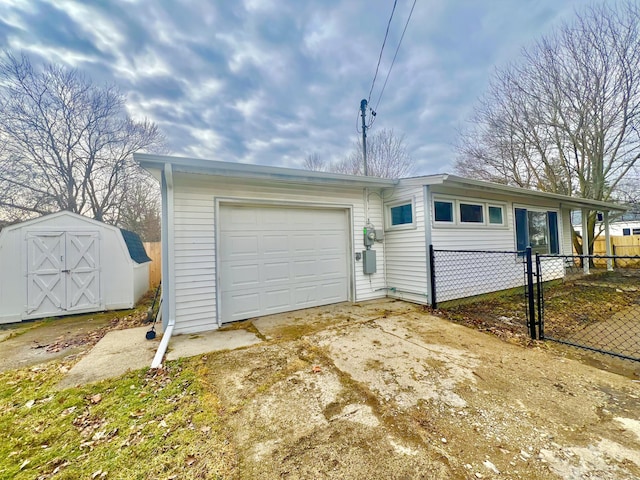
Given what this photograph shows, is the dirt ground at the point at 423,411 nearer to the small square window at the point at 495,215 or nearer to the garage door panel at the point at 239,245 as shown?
the garage door panel at the point at 239,245

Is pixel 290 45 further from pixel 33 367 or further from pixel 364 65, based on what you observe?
pixel 33 367

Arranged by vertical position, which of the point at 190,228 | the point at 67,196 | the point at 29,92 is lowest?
the point at 190,228

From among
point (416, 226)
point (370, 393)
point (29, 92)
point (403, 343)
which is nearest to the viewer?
point (370, 393)

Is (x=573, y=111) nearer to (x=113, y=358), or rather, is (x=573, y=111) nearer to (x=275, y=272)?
(x=275, y=272)

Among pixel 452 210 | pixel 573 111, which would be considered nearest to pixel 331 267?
pixel 452 210

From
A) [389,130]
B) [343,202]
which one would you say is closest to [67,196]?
[343,202]

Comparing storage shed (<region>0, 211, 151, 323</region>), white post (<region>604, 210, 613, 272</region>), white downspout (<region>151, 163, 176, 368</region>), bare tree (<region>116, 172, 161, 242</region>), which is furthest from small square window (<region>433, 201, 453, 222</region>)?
bare tree (<region>116, 172, 161, 242</region>)

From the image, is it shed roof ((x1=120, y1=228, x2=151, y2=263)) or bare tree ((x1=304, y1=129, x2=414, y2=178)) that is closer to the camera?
shed roof ((x1=120, y1=228, x2=151, y2=263))

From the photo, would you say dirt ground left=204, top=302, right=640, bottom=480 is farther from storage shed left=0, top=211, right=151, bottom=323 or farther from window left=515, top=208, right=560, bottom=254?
window left=515, top=208, right=560, bottom=254

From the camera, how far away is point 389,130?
564 inches

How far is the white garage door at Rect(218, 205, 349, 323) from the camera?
4645 millimetres

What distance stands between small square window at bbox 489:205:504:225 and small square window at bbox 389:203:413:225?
2.60 meters

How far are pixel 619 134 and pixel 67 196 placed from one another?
2274 centimetres

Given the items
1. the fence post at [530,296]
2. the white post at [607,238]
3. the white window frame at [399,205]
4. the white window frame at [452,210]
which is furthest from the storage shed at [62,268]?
the white post at [607,238]
